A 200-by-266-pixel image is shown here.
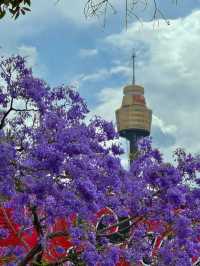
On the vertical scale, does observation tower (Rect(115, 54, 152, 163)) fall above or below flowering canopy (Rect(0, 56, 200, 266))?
above

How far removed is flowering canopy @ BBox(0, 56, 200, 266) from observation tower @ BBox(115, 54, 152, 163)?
98534mm

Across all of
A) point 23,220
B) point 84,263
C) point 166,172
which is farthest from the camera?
point 23,220

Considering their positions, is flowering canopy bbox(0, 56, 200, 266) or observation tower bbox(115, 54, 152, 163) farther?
observation tower bbox(115, 54, 152, 163)

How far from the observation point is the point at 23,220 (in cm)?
1517

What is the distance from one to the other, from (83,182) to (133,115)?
104 m

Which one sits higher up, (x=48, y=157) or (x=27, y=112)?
(x=27, y=112)

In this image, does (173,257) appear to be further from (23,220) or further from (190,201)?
(23,220)

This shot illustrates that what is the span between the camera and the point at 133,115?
115438 mm

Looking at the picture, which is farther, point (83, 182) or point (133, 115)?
point (133, 115)

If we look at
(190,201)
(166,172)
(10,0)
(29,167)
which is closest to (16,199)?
(29,167)

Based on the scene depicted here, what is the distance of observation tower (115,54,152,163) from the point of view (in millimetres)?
114562

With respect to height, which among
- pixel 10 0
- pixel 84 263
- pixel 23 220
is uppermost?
pixel 10 0

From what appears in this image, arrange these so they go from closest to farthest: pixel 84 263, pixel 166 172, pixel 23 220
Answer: pixel 166 172 → pixel 84 263 → pixel 23 220

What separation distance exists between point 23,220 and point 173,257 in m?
3.49
